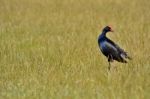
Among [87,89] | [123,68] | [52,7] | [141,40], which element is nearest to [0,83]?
[87,89]

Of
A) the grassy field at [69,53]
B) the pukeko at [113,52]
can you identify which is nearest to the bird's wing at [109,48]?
the pukeko at [113,52]

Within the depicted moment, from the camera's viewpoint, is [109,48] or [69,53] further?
[69,53]

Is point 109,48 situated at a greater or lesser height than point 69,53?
greater

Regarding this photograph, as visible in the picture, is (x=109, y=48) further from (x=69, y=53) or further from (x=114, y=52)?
(x=69, y=53)

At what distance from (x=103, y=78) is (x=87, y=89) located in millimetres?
622

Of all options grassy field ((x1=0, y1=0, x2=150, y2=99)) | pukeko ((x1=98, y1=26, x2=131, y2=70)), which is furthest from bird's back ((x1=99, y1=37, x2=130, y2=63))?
grassy field ((x1=0, y1=0, x2=150, y2=99))

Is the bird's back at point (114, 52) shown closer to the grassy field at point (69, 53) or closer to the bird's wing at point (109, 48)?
the bird's wing at point (109, 48)

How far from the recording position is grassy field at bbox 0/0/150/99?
874 centimetres

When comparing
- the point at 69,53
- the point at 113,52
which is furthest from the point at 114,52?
the point at 69,53

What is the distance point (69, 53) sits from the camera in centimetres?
1185

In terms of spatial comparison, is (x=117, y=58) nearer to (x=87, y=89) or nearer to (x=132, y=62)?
(x=132, y=62)

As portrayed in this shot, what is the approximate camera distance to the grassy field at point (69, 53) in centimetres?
874

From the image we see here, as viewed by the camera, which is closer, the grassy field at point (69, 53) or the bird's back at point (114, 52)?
the grassy field at point (69, 53)

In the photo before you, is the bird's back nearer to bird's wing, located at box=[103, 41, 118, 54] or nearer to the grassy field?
bird's wing, located at box=[103, 41, 118, 54]
